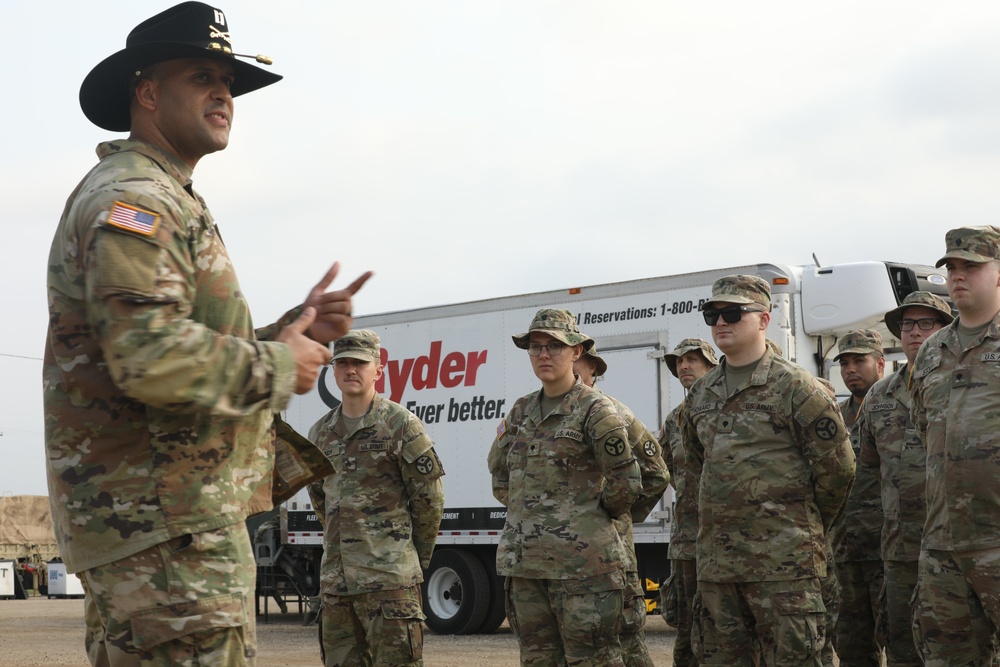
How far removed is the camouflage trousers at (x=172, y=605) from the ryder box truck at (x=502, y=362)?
9.67 m

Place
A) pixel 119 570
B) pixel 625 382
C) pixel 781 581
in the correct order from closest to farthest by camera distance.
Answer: pixel 119 570
pixel 781 581
pixel 625 382

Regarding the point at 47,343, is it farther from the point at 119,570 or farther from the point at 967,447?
the point at 967,447

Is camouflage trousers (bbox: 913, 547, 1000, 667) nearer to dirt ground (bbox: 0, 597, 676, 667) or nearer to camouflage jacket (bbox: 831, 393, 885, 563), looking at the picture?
camouflage jacket (bbox: 831, 393, 885, 563)

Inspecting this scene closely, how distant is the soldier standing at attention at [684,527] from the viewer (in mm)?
8344

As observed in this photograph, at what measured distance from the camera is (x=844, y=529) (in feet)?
26.7

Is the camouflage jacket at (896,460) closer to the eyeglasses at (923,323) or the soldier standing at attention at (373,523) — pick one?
the eyeglasses at (923,323)

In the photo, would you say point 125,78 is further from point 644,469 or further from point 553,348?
point 644,469

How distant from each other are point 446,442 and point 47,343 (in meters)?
11.4

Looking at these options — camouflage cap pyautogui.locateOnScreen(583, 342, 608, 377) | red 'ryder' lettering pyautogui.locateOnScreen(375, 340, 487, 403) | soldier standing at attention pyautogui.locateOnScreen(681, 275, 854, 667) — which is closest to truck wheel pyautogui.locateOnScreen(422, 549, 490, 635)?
red 'ryder' lettering pyautogui.locateOnScreen(375, 340, 487, 403)

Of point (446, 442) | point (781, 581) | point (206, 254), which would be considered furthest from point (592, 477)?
point (446, 442)

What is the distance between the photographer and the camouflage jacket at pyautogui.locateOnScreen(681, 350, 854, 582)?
600cm

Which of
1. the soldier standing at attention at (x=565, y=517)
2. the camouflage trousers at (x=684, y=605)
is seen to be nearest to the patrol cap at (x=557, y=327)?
the soldier standing at attention at (x=565, y=517)

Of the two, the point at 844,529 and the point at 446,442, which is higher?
the point at 446,442

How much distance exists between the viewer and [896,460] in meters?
7.48
